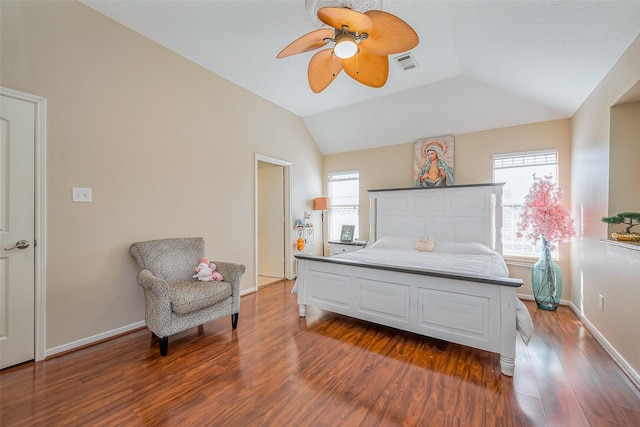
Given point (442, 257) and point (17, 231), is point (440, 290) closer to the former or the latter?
point (442, 257)

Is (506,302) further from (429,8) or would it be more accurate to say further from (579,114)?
(579,114)

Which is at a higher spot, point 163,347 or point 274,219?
point 274,219

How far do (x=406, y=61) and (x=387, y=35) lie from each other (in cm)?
166

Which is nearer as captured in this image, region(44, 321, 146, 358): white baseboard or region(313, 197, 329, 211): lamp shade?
region(44, 321, 146, 358): white baseboard

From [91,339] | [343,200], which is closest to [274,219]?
[343,200]

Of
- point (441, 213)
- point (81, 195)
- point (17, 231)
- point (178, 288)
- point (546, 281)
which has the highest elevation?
point (81, 195)

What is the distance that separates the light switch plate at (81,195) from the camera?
94.6 inches

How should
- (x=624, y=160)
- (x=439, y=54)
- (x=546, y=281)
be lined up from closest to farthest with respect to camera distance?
(x=624, y=160) → (x=439, y=54) → (x=546, y=281)

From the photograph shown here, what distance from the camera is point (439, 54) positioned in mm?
3100

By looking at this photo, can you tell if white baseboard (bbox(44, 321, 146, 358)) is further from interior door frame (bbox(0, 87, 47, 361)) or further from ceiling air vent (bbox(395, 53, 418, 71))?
ceiling air vent (bbox(395, 53, 418, 71))

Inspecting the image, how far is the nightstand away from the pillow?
1121 millimetres

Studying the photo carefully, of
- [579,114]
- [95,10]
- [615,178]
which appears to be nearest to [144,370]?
[95,10]

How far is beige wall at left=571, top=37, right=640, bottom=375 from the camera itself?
202 centimetres

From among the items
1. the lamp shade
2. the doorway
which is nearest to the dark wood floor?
the doorway
